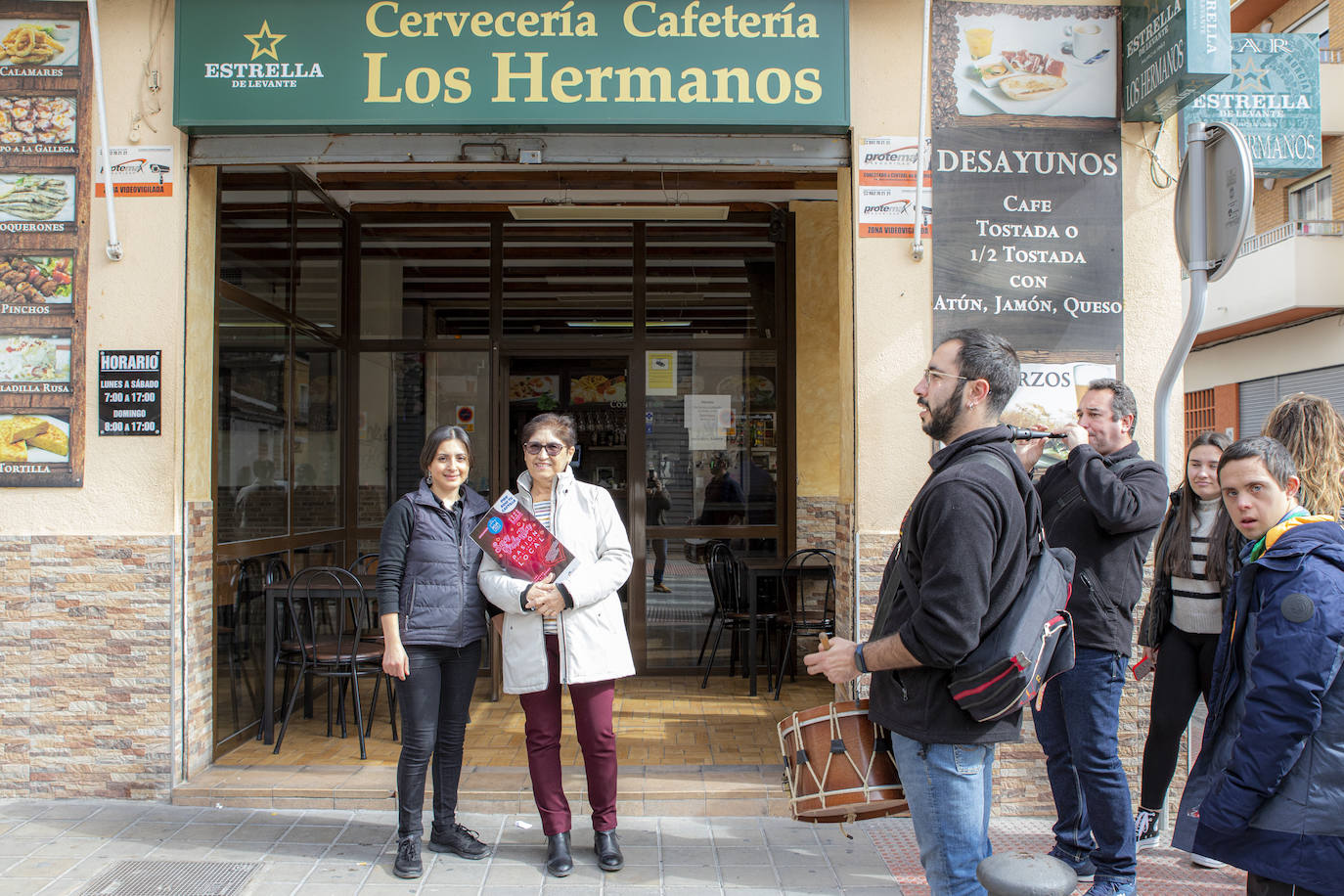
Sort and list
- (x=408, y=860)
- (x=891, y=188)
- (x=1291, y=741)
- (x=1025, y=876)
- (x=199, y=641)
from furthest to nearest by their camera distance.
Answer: (x=199, y=641) → (x=891, y=188) → (x=408, y=860) → (x=1291, y=741) → (x=1025, y=876)

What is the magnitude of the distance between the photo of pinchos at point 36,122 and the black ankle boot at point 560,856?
4.02 metres

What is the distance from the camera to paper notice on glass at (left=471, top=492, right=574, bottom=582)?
12.2ft

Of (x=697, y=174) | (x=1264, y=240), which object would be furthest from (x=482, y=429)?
(x=1264, y=240)

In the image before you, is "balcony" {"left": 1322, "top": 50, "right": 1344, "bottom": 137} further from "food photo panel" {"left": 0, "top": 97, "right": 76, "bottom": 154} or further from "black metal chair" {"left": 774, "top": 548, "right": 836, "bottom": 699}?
"food photo panel" {"left": 0, "top": 97, "right": 76, "bottom": 154}

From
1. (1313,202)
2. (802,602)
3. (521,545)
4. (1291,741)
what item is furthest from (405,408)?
(1313,202)

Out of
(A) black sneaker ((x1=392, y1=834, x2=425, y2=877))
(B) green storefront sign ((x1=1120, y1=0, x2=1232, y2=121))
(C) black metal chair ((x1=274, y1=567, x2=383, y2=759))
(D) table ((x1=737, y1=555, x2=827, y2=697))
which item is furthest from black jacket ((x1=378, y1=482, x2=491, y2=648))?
(B) green storefront sign ((x1=1120, y1=0, x2=1232, y2=121))

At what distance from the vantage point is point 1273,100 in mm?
4746

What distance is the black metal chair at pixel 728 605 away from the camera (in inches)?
257

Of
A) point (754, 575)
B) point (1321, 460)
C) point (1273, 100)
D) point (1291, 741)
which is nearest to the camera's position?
point (1291, 741)

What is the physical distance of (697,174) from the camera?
6.04 m

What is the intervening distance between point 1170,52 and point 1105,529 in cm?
220

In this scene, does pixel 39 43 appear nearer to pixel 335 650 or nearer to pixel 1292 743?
pixel 335 650

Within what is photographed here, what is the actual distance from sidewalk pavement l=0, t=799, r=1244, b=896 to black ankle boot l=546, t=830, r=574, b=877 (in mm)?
37

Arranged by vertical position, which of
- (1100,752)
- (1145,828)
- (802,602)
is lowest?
(1145,828)
